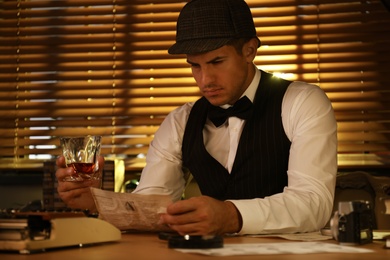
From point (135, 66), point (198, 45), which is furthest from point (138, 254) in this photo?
point (135, 66)

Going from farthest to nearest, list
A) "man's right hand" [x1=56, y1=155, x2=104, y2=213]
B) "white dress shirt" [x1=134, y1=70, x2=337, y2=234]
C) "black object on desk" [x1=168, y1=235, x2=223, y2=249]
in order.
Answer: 1. "man's right hand" [x1=56, y1=155, x2=104, y2=213]
2. "white dress shirt" [x1=134, y1=70, x2=337, y2=234]
3. "black object on desk" [x1=168, y1=235, x2=223, y2=249]

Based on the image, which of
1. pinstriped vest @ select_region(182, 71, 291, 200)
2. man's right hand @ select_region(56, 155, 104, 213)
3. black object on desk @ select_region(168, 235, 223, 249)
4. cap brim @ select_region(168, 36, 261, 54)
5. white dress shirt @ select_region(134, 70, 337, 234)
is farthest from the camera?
pinstriped vest @ select_region(182, 71, 291, 200)

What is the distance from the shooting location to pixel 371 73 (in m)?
3.86

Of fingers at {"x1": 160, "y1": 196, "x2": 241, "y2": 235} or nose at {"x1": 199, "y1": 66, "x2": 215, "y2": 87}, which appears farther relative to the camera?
nose at {"x1": 199, "y1": 66, "x2": 215, "y2": 87}

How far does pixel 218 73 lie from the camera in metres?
2.49

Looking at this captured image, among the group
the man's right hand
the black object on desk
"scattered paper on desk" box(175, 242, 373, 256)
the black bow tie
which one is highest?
the black bow tie

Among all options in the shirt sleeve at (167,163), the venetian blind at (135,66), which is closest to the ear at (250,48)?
the shirt sleeve at (167,163)

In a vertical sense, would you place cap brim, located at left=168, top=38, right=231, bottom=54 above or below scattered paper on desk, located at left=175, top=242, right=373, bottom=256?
above

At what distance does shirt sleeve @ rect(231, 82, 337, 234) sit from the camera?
6.59 feet

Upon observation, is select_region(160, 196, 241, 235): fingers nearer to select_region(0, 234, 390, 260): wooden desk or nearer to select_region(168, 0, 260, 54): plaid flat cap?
select_region(0, 234, 390, 260): wooden desk

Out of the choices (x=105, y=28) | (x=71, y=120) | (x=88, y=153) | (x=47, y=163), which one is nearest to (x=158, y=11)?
(x=105, y=28)

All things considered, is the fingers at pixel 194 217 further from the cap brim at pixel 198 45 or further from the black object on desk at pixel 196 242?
the cap brim at pixel 198 45

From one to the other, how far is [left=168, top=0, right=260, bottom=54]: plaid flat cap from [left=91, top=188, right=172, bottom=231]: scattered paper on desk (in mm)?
616

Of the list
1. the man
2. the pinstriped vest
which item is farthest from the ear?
the pinstriped vest
